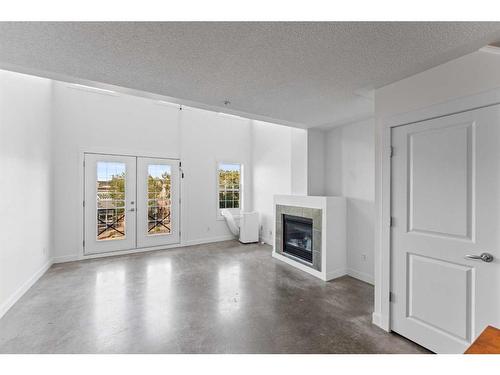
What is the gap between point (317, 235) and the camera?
371 cm

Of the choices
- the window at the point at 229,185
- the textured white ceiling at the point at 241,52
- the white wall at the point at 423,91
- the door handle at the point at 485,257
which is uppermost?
the textured white ceiling at the point at 241,52

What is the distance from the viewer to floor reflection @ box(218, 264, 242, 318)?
2613 mm

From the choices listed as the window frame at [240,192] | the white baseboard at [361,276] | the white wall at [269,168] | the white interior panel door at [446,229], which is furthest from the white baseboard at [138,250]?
the white interior panel door at [446,229]

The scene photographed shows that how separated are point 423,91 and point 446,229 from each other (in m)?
1.20

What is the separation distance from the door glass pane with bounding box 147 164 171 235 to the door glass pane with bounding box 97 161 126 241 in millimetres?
538

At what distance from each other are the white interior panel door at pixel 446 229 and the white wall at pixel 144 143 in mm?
4407

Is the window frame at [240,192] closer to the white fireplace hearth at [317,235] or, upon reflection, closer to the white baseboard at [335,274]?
the white fireplace hearth at [317,235]

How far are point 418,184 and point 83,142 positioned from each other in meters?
5.44

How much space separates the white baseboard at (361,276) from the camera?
3.44m

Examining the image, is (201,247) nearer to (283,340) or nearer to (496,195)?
(283,340)

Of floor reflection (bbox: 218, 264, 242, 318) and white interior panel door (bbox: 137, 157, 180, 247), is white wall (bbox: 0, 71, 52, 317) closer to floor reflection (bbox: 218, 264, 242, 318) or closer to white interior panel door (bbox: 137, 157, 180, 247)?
white interior panel door (bbox: 137, 157, 180, 247)

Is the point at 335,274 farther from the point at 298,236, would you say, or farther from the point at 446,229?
the point at 446,229

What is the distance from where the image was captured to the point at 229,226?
19.7 feet
